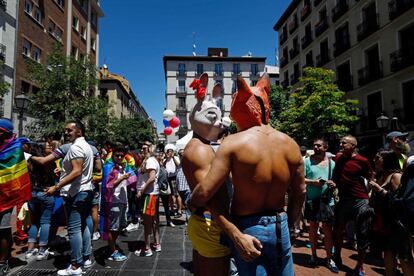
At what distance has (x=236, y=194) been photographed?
6.00ft

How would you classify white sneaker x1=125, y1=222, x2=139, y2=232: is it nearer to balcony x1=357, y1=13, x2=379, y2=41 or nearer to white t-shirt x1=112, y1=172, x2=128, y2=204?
white t-shirt x1=112, y1=172, x2=128, y2=204

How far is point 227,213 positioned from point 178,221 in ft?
20.4

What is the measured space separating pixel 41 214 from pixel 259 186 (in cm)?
426

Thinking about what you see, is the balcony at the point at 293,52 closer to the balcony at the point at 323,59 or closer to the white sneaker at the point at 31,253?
the balcony at the point at 323,59

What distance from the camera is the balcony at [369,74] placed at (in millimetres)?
18922

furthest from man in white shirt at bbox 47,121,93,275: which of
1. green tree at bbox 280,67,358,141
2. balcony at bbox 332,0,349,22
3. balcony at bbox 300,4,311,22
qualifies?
balcony at bbox 300,4,311,22

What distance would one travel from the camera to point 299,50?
96.1ft

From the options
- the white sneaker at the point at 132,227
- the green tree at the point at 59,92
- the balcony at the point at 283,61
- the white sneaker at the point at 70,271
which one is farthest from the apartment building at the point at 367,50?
the white sneaker at the point at 70,271

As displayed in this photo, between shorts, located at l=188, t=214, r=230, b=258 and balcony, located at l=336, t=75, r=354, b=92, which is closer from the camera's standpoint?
shorts, located at l=188, t=214, r=230, b=258

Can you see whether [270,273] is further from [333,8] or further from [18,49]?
[333,8]

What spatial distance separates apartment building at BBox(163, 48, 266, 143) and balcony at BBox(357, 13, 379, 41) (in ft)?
97.1

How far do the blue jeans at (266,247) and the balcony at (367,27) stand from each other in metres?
21.5

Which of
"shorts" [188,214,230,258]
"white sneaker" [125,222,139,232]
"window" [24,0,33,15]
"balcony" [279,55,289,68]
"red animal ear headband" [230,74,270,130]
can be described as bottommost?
"white sneaker" [125,222,139,232]

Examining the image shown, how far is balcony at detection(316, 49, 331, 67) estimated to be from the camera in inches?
967
